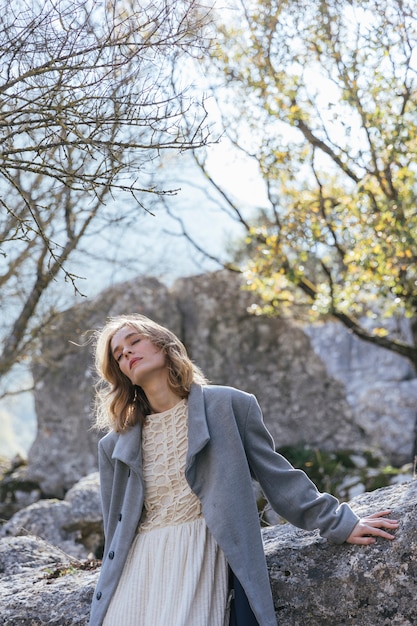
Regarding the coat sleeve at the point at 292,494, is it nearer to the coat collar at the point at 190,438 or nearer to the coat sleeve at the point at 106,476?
the coat collar at the point at 190,438

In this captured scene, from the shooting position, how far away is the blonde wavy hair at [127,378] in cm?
377

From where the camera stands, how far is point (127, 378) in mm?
3906

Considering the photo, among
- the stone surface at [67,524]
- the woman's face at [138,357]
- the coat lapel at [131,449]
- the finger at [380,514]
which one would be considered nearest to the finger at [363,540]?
the finger at [380,514]

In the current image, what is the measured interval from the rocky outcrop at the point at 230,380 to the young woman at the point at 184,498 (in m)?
6.92

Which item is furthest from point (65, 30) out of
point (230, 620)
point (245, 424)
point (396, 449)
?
point (396, 449)

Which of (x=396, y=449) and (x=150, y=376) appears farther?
(x=396, y=449)

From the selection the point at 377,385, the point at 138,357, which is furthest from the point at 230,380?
the point at 138,357

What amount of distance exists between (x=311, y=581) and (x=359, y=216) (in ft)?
17.7

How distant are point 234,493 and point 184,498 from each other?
10.3 inches

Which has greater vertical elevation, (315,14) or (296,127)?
(315,14)

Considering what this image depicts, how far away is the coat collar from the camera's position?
3.51 metres

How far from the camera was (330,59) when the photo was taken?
8.41 metres

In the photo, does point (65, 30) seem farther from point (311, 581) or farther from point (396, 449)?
point (396, 449)

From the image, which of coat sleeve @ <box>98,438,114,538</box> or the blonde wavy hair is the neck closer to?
the blonde wavy hair
